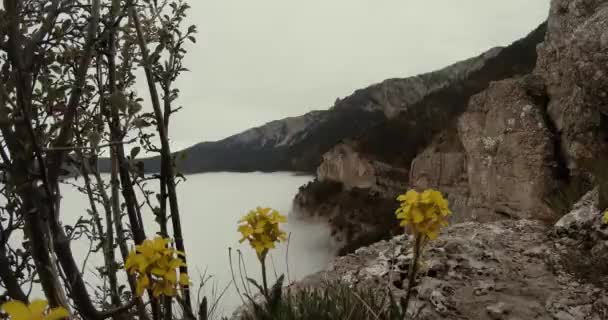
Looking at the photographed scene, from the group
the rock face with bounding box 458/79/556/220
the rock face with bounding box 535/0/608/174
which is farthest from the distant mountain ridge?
the rock face with bounding box 535/0/608/174

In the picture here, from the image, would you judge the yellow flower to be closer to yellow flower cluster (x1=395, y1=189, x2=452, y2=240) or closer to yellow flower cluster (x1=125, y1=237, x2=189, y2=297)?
yellow flower cluster (x1=125, y1=237, x2=189, y2=297)

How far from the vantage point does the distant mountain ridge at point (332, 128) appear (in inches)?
2346

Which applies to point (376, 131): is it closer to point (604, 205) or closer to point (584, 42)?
point (584, 42)

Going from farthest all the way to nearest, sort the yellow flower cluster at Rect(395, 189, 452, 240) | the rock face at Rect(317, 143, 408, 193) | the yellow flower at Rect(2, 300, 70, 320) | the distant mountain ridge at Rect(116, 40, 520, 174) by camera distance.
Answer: the distant mountain ridge at Rect(116, 40, 520, 174), the rock face at Rect(317, 143, 408, 193), the yellow flower cluster at Rect(395, 189, 452, 240), the yellow flower at Rect(2, 300, 70, 320)

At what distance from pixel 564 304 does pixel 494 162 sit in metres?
11.3

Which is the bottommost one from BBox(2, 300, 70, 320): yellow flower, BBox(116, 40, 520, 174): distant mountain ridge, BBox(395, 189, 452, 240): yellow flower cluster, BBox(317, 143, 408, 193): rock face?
BBox(317, 143, 408, 193): rock face

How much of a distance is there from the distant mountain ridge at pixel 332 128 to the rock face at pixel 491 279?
51731mm

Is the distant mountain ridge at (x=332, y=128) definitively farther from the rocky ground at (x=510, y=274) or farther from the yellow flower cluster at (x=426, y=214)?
the yellow flower cluster at (x=426, y=214)

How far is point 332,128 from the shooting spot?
65000mm

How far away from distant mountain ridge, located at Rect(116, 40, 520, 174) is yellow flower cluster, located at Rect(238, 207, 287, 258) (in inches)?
2120

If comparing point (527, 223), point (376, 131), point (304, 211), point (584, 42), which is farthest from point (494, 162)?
point (304, 211)

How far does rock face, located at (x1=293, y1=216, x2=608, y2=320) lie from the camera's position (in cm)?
307

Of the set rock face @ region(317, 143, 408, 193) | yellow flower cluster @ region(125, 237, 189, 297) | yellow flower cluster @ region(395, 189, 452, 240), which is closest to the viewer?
yellow flower cluster @ region(125, 237, 189, 297)

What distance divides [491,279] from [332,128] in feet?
202
